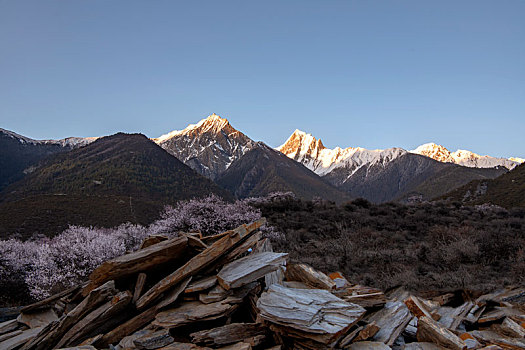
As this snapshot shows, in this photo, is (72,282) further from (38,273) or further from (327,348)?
(327,348)

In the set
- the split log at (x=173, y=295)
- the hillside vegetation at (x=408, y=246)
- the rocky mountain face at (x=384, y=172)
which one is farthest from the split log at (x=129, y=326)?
the rocky mountain face at (x=384, y=172)

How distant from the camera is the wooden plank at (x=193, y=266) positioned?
4.29m

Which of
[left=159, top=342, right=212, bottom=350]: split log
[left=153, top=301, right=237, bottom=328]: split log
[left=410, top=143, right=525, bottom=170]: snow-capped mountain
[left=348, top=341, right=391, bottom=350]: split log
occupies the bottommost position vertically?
[left=159, top=342, right=212, bottom=350]: split log

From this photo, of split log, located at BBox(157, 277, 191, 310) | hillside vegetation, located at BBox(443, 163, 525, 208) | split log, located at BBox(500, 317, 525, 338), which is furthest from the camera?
hillside vegetation, located at BBox(443, 163, 525, 208)

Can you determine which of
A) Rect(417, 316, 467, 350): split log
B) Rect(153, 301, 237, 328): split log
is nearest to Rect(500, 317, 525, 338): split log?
Rect(417, 316, 467, 350): split log

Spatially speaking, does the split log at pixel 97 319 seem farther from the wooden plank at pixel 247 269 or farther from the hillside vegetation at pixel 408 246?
the hillside vegetation at pixel 408 246

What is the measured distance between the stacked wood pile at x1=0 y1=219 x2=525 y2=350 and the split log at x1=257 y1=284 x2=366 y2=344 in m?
0.01

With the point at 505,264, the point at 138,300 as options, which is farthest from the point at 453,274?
the point at 138,300

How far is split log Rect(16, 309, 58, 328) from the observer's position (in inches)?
203

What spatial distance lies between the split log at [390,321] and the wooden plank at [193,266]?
7.83ft

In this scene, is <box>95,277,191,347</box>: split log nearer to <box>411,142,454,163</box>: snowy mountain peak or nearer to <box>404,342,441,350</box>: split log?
<box>404,342,441,350</box>: split log

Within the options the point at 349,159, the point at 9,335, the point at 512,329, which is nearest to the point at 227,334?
the point at 9,335

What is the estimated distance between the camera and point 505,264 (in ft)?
31.8

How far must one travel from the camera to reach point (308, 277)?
17.3ft
